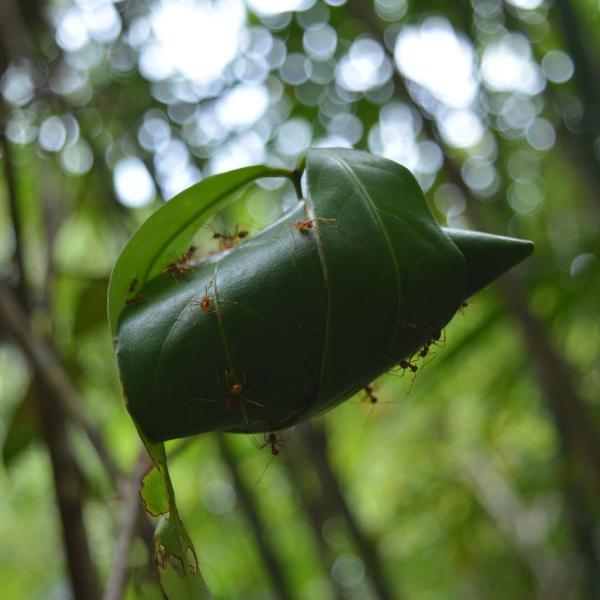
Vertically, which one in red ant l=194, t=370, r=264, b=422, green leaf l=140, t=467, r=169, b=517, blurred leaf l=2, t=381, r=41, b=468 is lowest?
blurred leaf l=2, t=381, r=41, b=468

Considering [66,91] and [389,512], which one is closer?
[66,91]

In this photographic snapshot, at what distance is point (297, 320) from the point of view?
292mm

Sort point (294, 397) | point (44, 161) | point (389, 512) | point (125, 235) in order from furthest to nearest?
point (389, 512) → point (44, 161) → point (125, 235) → point (294, 397)

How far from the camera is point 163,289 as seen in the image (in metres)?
0.33

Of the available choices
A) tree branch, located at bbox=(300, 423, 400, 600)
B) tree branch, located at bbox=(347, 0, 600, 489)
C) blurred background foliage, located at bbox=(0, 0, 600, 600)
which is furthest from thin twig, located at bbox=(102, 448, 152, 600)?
tree branch, located at bbox=(300, 423, 400, 600)

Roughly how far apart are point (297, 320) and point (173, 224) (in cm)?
10

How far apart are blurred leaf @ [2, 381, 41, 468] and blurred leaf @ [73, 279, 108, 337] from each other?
2.7 inches

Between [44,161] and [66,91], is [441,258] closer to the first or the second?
[44,161]

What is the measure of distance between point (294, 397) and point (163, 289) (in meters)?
0.07

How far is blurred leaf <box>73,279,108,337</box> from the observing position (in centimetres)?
78

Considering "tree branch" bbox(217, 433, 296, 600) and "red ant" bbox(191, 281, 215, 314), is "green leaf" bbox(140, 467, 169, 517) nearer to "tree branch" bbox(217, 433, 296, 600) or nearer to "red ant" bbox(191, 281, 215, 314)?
"red ant" bbox(191, 281, 215, 314)

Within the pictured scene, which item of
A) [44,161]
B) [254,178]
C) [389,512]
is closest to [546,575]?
[389,512]

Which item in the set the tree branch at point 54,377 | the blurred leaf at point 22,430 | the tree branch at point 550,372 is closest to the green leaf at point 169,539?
the tree branch at point 54,377

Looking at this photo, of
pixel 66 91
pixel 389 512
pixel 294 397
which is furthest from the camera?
pixel 389 512
